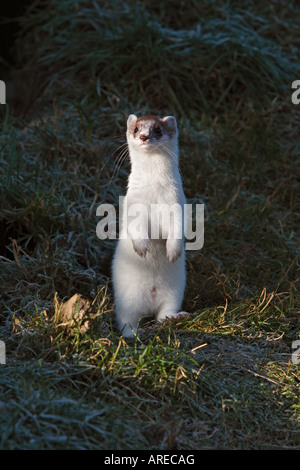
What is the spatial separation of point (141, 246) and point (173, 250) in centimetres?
22

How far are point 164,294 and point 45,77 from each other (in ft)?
13.2

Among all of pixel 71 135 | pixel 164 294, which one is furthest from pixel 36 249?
pixel 71 135

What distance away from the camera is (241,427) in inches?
124

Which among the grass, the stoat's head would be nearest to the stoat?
the stoat's head

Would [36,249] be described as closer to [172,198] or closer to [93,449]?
[172,198]

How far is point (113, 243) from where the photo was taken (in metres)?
5.32

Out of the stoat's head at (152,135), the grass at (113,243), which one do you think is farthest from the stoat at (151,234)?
the grass at (113,243)

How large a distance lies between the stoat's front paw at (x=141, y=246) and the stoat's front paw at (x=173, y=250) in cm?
15

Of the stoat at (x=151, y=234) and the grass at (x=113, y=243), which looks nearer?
the grass at (x=113, y=243)

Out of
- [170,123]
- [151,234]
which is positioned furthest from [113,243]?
[170,123]

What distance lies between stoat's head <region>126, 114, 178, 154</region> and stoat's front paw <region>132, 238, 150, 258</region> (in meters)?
0.61

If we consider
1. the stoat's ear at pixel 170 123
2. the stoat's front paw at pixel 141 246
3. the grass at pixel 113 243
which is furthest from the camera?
the stoat's ear at pixel 170 123

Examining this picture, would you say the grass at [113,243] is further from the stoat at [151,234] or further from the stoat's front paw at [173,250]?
the stoat's front paw at [173,250]

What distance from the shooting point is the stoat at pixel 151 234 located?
13.9 feet
